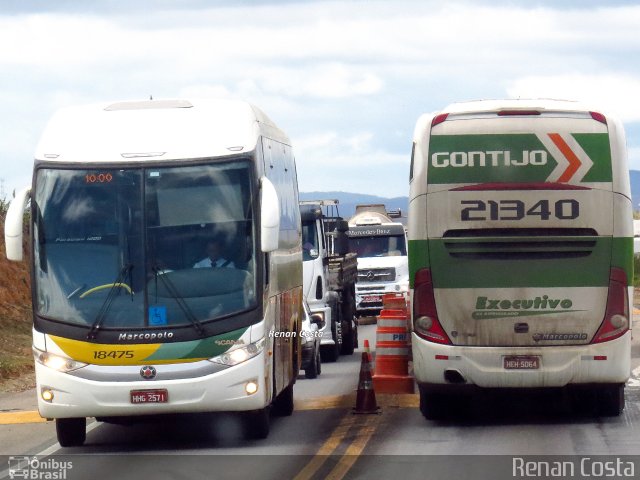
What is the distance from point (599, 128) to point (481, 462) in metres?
4.44

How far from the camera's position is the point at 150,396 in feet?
46.3

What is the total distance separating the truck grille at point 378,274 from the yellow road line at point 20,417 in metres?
19.5

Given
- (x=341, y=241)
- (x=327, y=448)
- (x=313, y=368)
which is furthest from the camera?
(x=341, y=241)

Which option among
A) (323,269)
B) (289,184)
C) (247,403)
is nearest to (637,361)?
(323,269)

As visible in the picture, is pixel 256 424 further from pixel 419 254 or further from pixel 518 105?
pixel 518 105

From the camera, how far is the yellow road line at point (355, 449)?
12.4m

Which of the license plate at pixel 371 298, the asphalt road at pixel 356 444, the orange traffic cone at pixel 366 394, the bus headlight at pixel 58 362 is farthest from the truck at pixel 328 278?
the bus headlight at pixel 58 362

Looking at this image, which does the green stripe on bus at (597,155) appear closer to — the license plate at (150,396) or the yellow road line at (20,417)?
the license plate at (150,396)

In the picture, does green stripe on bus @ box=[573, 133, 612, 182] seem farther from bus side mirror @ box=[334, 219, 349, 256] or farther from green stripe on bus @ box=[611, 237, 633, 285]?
bus side mirror @ box=[334, 219, 349, 256]

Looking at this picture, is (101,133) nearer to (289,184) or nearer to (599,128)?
(289,184)

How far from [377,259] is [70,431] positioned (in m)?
23.1

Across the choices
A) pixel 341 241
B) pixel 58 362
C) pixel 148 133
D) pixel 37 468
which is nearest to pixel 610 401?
pixel 148 133

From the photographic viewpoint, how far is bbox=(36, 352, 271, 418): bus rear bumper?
14.1 meters

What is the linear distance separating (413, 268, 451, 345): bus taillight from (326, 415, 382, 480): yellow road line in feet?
3.85
